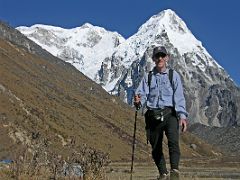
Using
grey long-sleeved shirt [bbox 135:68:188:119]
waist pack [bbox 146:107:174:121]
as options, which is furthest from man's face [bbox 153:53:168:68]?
waist pack [bbox 146:107:174:121]

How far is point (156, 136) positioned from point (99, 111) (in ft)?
461

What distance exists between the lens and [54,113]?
11750 centimetres

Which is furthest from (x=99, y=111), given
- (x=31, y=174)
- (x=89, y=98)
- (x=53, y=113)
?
(x=31, y=174)

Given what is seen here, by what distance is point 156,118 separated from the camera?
33.2 ft

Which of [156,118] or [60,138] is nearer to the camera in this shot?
[156,118]

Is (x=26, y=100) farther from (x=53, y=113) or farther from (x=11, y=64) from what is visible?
(x=11, y=64)

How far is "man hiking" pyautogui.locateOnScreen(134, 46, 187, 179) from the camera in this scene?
33.0ft

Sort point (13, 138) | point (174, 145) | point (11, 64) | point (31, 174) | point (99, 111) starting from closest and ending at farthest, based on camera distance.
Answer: point (174, 145)
point (31, 174)
point (13, 138)
point (11, 64)
point (99, 111)

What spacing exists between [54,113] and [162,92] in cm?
10817

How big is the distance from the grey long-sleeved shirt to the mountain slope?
65493mm

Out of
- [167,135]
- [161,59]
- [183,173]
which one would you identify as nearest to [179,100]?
[167,135]

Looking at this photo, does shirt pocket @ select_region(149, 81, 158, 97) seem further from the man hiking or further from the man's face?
the man's face

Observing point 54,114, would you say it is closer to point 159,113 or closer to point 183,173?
point 183,173

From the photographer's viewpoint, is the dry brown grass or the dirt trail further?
the dry brown grass
